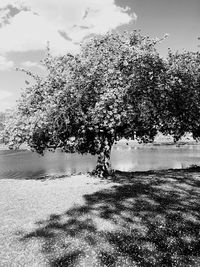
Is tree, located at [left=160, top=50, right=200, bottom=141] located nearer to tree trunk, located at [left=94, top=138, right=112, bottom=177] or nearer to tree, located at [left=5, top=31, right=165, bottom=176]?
tree, located at [left=5, top=31, right=165, bottom=176]

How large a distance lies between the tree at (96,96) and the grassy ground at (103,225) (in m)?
6.88

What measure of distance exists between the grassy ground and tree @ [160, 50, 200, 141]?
9.58 metres

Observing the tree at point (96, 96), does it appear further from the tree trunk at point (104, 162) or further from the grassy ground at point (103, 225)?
the grassy ground at point (103, 225)

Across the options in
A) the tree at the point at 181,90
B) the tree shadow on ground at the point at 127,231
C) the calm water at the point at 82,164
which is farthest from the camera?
the calm water at the point at 82,164

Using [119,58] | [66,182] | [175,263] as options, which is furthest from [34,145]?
[175,263]

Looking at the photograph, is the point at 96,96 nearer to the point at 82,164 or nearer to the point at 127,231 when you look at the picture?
the point at 127,231

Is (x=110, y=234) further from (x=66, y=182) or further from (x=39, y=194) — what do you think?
(x=66, y=182)

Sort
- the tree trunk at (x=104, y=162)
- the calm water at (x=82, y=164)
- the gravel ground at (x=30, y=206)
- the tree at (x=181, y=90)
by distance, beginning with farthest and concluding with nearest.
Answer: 1. the calm water at (x=82, y=164)
2. the tree trunk at (x=104, y=162)
3. the tree at (x=181, y=90)
4. the gravel ground at (x=30, y=206)

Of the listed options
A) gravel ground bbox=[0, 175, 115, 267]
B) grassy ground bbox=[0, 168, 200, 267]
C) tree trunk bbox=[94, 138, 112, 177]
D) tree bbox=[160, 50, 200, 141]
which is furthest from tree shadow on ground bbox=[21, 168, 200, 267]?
tree bbox=[160, 50, 200, 141]

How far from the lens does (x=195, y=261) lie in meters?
13.7

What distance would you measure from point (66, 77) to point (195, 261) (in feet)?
71.7

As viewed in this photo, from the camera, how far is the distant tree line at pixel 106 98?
2992cm

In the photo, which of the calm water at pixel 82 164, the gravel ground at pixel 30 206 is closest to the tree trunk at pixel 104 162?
the gravel ground at pixel 30 206

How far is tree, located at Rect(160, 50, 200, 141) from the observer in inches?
1334
